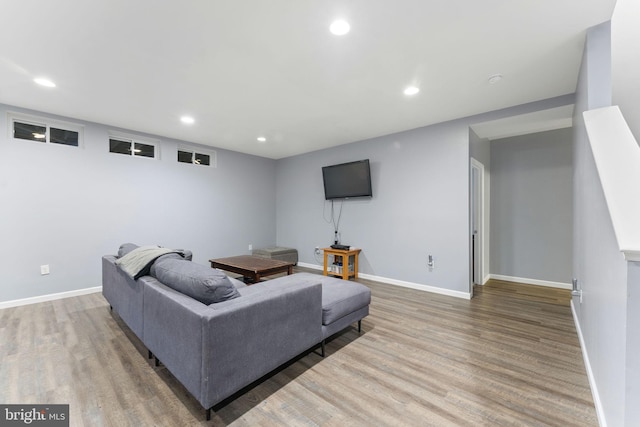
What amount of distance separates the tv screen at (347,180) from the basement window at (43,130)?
3854 mm

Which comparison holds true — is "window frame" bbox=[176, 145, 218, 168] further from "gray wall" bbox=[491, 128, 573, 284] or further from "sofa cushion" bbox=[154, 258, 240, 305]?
"gray wall" bbox=[491, 128, 573, 284]

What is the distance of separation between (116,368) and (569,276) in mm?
5682

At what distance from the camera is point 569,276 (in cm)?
398

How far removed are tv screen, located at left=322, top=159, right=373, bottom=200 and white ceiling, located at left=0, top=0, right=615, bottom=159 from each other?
3.88 ft

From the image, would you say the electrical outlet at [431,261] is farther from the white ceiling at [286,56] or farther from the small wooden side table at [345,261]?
the white ceiling at [286,56]

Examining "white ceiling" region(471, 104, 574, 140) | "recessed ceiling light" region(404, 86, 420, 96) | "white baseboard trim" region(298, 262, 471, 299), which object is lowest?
"white baseboard trim" region(298, 262, 471, 299)

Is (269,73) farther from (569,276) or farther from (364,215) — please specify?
(569,276)

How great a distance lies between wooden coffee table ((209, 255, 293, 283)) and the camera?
3.51 metres

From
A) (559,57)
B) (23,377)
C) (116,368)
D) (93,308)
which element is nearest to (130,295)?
(116,368)

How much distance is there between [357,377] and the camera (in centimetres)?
192

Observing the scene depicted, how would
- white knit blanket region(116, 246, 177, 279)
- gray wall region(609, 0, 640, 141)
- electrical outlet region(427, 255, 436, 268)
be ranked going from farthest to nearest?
electrical outlet region(427, 255, 436, 268)
white knit blanket region(116, 246, 177, 279)
gray wall region(609, 0, 640, 141)

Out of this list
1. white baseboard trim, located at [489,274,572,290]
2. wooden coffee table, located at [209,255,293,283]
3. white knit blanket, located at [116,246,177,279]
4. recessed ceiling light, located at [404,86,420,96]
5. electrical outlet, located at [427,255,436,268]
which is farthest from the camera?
white baseboard trim, located at [489,274,572,290]

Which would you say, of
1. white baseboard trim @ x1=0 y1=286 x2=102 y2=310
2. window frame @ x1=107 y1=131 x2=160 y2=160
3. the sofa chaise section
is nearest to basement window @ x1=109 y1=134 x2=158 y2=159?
window frame @ x1=107 y1=131 x2=160 y2=160

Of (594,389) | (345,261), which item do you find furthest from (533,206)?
(594,389)
